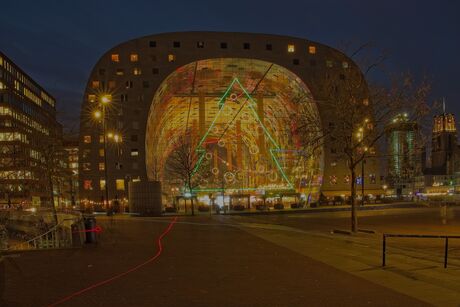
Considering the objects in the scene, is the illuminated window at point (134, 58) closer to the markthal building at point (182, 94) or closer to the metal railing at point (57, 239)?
the markthal building at point (182, 94)

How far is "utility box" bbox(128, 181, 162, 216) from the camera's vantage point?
5241 centimetres

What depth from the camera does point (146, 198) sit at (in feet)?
173

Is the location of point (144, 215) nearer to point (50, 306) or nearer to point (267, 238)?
point (267, 238)

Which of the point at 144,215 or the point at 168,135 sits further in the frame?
the point at 168,135

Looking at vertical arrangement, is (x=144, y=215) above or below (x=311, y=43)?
below

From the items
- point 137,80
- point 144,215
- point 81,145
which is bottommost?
point 144,215

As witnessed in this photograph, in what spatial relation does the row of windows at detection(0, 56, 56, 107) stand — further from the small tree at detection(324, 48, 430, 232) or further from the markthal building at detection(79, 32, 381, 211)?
the small tree at detection(324, 48, 430, 232)

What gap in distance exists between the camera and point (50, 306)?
9219 mm

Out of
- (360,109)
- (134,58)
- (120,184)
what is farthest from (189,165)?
(360,109)

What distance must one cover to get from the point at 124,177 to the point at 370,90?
62.2 meters

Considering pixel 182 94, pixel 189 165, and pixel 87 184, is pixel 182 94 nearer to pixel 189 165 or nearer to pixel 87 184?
pixel 87 184

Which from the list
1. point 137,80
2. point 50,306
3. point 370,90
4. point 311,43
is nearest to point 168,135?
point 137,80

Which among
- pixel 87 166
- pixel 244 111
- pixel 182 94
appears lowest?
pixel 87 166

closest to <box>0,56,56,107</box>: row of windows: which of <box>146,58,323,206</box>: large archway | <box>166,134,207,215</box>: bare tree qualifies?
<box>146,58,323,206</box>: large archway
